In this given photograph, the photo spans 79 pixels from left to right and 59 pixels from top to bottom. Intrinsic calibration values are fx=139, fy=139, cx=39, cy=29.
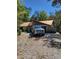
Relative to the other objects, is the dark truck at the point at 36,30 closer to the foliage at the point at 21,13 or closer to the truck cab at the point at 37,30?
the truck cab at the point at 37,30


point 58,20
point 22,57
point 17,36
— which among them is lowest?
point 22,57

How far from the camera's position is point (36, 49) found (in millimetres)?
1488

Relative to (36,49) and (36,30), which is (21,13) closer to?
(36,30)

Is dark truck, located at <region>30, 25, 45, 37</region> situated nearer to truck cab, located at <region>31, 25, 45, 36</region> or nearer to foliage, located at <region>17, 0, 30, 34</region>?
truck cab, located at <region>31, 25, 45, 36</region>

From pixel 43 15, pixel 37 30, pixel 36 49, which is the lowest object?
pixel 36 49

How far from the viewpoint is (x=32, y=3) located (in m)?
1.49

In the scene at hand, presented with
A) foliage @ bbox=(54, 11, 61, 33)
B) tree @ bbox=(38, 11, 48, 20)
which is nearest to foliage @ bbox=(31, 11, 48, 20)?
tree @ bbox=(38, 11, 48, 20)

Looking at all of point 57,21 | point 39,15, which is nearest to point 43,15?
point 39,15

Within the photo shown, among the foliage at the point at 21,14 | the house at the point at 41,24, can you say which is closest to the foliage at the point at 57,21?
the house at the point at 41,24

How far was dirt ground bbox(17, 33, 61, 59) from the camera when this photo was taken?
1482 millimetres

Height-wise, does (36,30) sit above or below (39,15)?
below
